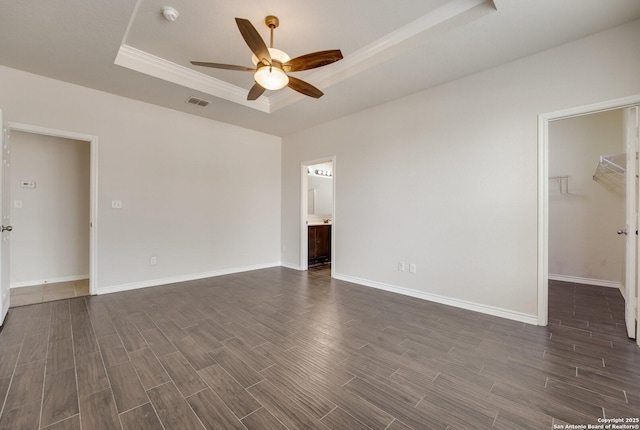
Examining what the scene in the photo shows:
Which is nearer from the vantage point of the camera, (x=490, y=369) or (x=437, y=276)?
(x=490, y=369)

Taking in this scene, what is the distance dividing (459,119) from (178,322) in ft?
13.0

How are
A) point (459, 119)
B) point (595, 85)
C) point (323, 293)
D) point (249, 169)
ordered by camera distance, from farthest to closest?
point (249, 169), point (323, 293), point (459, 119), point (595, 85)

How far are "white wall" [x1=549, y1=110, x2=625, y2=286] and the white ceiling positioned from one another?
2.43 metres

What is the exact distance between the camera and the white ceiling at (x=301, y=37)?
7.70 ft

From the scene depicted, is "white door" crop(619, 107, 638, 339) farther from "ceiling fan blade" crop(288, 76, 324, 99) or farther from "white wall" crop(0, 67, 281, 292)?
"white wall" crop(0, 67, 281, 292)

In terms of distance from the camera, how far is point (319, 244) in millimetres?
6039

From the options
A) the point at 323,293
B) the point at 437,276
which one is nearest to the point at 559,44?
the point at 437,276

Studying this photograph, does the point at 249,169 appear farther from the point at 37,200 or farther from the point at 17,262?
the point at 17,262

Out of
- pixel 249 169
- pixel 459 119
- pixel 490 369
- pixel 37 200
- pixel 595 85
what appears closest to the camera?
pixel 490 369

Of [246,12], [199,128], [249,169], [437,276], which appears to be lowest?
[437,276]

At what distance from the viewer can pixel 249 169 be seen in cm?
549

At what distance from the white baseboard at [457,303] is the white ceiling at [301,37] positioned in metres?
2.73

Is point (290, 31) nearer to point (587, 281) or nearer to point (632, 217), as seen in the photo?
point (632, 217)

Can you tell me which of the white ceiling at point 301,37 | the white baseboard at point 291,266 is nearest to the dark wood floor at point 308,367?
the white baseboard at point 291,266
